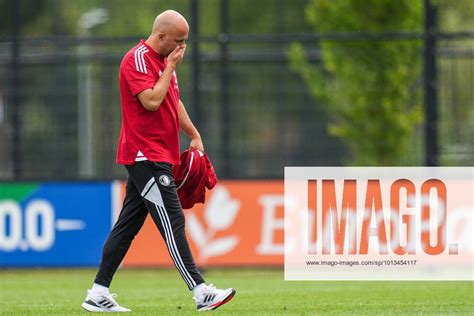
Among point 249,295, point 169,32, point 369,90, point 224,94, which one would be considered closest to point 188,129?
point 169,32

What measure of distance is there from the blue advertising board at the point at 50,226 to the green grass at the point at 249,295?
0.25m

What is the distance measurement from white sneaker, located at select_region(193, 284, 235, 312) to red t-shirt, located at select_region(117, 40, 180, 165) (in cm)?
94

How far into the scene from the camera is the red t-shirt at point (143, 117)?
8.88 metres

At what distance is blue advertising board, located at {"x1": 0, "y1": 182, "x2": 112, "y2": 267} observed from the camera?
15.6m

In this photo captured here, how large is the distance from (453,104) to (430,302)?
8833mm

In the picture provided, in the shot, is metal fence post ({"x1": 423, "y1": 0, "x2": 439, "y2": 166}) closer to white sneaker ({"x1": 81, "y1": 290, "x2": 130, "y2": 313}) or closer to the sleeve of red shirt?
white sneaker ({"x1": 81, "y1": 290, "x2": 130, "y2": 313})

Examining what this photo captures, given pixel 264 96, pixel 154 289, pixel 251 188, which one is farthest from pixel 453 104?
pixel 154 289

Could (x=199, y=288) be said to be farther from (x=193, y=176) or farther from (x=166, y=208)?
(x=193, y=176)

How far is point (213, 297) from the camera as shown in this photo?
29.1 ft

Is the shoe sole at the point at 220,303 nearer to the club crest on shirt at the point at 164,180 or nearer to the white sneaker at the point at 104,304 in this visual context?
the white sneaker at the point at 104,304

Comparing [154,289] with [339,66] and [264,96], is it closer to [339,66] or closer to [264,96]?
[264,96]

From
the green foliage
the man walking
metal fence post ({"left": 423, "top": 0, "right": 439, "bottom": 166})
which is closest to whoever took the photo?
the man walking

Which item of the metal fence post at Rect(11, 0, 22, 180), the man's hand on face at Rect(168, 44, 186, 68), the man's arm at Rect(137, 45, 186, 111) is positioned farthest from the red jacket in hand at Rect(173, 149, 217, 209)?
the metal fence post at Rect(11, 0, 22, 180)

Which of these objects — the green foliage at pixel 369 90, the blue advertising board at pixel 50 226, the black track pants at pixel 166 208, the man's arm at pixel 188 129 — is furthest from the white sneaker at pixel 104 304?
the green foliage at pixel 369 90
